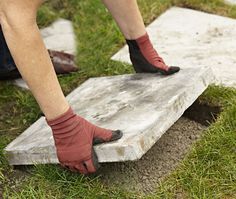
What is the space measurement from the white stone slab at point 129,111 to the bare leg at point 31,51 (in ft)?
0.91

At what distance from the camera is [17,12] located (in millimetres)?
2070

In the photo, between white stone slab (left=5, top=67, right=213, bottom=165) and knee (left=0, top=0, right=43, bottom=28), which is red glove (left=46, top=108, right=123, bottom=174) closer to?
white stone slab (left=5, top=67, right=213, bottom=165)

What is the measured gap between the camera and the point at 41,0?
2125mm

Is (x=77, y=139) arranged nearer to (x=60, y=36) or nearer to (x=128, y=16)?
(x=128, y=16)

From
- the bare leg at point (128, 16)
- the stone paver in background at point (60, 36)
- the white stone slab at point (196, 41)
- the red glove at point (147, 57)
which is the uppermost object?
the bare leg at point (128, 16)

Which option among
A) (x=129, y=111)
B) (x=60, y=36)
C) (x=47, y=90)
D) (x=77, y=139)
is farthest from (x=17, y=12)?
(x=60, y=36)

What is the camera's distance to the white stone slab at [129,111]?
2.25m

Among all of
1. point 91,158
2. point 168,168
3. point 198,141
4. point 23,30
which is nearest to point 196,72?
point 198,141

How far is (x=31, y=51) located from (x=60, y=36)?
1.75 m

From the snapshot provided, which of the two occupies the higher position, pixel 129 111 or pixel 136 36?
pixel 136 36

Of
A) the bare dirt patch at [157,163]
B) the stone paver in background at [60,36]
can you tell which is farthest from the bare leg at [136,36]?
the stone paver in background at [60,36]

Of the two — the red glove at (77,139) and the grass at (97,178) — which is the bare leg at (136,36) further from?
the red glove at (77,139)

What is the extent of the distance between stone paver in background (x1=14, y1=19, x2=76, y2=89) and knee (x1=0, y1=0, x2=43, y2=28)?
149 cm

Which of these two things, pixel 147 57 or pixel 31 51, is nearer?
pixel 31 51
